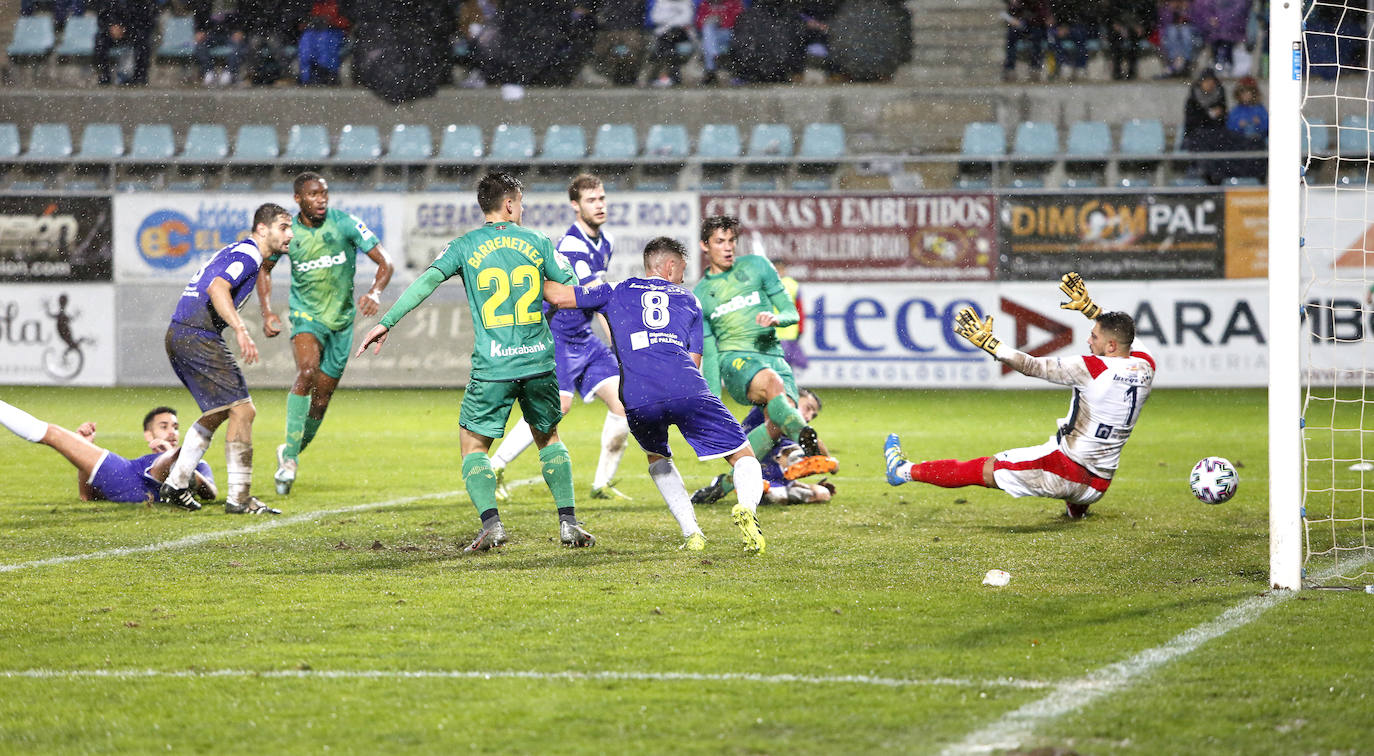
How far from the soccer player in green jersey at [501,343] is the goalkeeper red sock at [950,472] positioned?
85.5 inches

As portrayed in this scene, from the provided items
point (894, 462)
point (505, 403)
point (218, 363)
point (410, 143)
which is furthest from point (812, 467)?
point (410, 143)

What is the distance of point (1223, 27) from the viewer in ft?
71.7

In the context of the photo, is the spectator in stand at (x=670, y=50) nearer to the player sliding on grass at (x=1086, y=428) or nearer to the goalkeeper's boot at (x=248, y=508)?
the goalkeeper's boot at (x=248, y=508)

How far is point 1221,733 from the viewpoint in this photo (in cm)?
384

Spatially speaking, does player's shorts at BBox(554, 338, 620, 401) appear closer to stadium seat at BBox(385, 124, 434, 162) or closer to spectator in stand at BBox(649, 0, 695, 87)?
stadium seat at BBox(385, 124, 434, 162)

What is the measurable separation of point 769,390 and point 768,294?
0.68m

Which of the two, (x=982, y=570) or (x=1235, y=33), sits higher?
(x=1235, y=33)

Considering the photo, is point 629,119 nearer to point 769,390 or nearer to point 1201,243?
point 1201,243

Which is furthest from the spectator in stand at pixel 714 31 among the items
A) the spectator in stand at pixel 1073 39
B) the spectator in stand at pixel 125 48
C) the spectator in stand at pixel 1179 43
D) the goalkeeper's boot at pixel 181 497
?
the goalkeeper's boot at pixel 181 497

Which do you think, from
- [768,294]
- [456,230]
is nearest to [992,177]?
[456,230]

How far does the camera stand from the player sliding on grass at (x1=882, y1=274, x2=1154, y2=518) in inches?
306

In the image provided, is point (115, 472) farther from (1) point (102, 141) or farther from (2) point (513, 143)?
(1) point (102, 141)

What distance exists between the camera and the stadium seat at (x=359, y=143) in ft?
73.1

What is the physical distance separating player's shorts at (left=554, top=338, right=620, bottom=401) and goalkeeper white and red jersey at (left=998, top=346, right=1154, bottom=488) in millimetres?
3292
